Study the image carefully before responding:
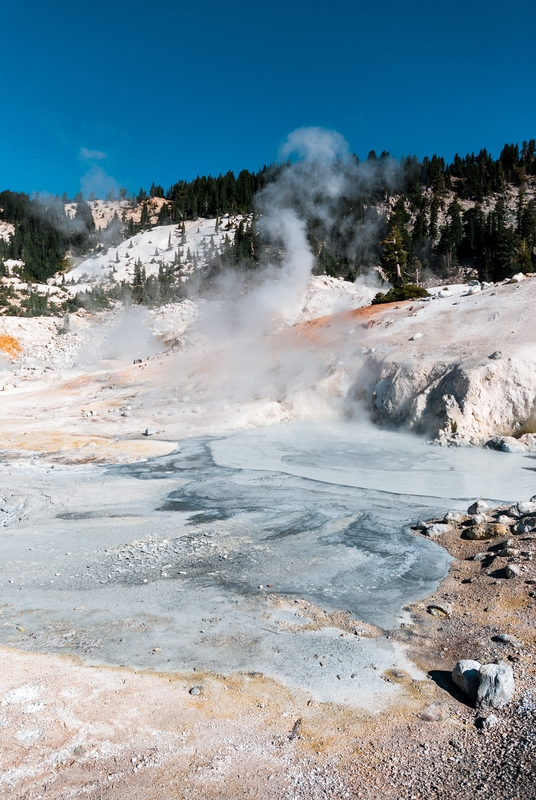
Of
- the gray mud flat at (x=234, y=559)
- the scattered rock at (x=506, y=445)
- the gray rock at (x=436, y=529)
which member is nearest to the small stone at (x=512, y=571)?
the gray mud flat at (x=234, y=559)

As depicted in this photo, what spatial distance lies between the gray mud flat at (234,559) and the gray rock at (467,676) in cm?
33

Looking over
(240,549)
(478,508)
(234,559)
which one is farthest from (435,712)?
(478,508)

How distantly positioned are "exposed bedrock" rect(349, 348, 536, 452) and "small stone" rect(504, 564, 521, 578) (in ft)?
21.2

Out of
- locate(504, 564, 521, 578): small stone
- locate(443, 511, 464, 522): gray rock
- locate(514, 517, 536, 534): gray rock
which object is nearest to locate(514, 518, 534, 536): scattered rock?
locate(514, 517, 536, 534): gray rock

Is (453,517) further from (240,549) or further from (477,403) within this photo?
(477,403)

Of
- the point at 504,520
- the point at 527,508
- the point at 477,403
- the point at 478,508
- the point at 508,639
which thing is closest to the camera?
the point at 508,639

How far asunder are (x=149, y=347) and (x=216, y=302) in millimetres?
8006

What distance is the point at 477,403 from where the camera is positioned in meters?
11.8

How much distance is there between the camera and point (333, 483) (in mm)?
8367

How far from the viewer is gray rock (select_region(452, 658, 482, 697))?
3043 millimetres

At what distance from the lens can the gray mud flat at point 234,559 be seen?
12.0 ft

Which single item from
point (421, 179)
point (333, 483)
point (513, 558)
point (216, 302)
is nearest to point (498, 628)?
point (513, 558)

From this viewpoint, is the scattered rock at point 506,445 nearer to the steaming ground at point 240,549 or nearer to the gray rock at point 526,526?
the steaming ground at point 240,549

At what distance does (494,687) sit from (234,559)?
2865 millimetres
